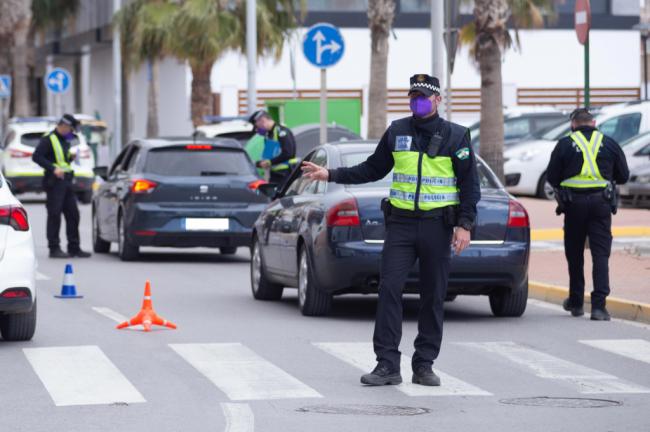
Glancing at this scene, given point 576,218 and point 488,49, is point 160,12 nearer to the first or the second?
point 488,49

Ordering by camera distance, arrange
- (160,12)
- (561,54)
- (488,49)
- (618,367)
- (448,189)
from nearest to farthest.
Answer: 1. (448,189)
2. (618,367)
3. (488,49)
4. (160,12)
5. (561,54)

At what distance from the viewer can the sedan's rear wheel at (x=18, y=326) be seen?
12055mm

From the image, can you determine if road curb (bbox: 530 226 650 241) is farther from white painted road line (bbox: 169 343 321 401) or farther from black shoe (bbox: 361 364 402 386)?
black shoe (bbox: 361 364 402 386)

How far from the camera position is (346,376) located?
10438 millimetres

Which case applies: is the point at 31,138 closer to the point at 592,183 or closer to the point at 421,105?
the point at 592,183

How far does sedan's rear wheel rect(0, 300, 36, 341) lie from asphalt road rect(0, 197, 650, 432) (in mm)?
145

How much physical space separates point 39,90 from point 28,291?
75.8 metres

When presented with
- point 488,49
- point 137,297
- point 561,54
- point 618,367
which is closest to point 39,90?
point 561,54

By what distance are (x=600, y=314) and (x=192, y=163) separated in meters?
7.72

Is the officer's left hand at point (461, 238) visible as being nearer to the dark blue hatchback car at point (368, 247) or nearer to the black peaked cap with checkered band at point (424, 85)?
the black peaked cap with checkered band at point (424, 85)

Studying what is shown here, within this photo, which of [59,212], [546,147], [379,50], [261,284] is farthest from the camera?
[546,147]

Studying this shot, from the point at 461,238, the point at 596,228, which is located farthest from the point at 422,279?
the point at 596,228

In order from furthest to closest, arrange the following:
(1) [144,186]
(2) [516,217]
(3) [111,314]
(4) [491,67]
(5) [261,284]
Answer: (4) [491,67] < (1) [144,186] < (5) [261,284] < (3) [111,314] < (2) [516,217]

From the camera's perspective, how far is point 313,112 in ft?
119
